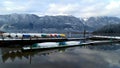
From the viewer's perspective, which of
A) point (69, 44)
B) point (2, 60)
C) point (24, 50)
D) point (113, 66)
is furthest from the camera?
point (69, 44)

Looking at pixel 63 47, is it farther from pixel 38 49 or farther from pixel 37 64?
pixel 37 64

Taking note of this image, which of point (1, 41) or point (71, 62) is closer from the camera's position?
point (71, 62)

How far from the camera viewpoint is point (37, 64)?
2841 cm

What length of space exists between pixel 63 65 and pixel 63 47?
18941 mm

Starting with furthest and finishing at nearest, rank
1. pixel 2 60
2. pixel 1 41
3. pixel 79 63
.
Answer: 1. pixel 1 41
2. pixel 2 60
3. pixel 79 63

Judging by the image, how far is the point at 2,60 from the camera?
31.2 metres

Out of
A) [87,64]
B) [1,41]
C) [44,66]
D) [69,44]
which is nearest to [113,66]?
[87,64]

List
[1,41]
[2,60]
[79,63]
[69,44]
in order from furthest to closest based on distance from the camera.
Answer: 1. [69,44]
2. [1,41]
3. [2,60]
4. [79,63]

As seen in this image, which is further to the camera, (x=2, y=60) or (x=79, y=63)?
(x=2, y=60)

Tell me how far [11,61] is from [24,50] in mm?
9277

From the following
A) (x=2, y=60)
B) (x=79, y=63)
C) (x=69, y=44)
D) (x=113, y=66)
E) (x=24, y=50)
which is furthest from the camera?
(x=69, y=44)

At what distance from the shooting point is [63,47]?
4666 centimetres

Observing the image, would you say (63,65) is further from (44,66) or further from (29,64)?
(29,64)

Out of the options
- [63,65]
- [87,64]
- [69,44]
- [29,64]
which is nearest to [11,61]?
[29,64]
